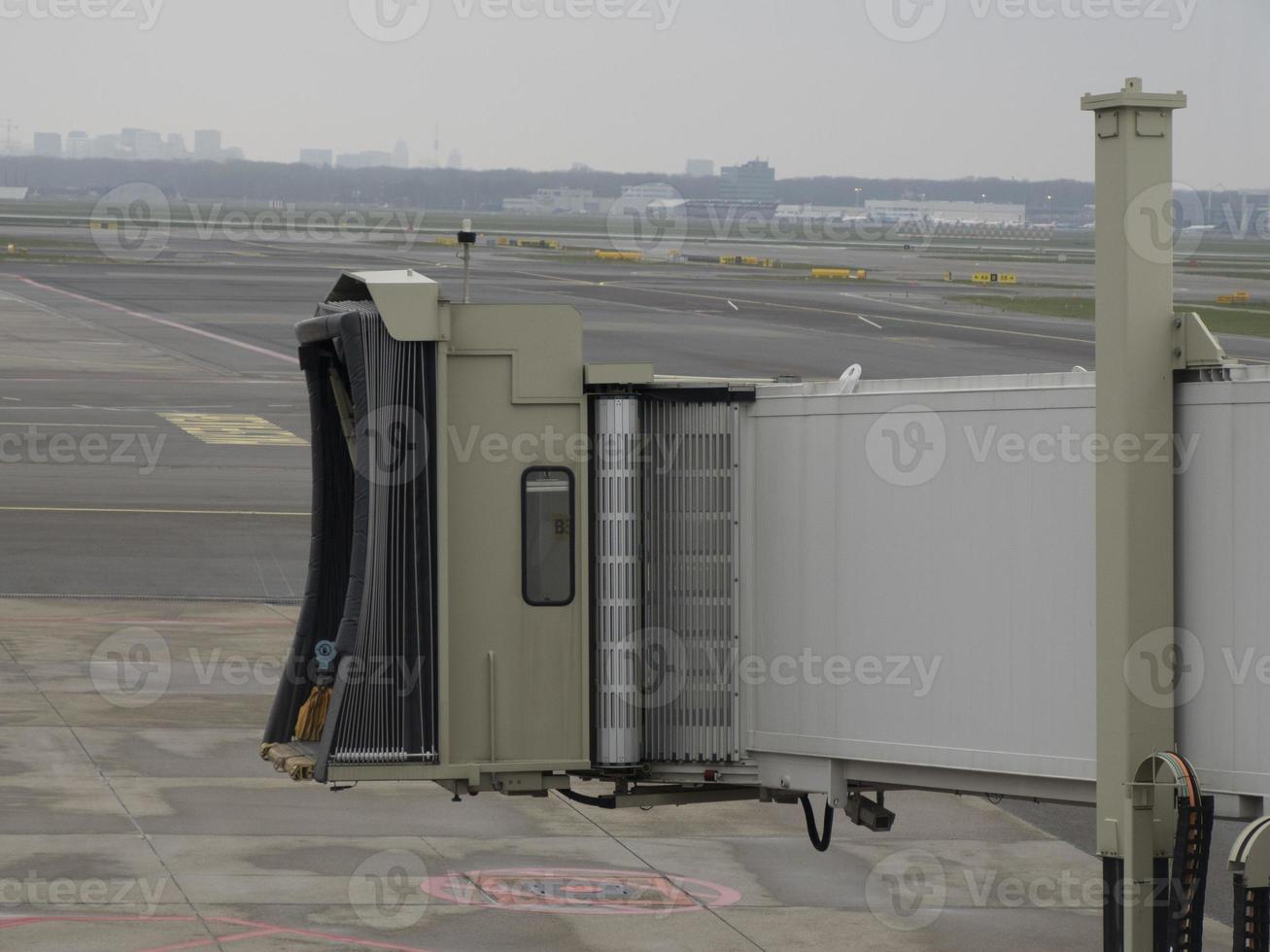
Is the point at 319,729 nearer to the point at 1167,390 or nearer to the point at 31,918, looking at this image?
the point at 31,918

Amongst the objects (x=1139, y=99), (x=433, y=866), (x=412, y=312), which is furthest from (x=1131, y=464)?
(x=433, y=866)

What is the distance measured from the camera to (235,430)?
49.9 m

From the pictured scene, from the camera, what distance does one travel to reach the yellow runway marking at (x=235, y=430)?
47.8m

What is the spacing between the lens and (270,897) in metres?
15.8

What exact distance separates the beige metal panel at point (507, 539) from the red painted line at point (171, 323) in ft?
190

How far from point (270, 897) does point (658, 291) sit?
319ft

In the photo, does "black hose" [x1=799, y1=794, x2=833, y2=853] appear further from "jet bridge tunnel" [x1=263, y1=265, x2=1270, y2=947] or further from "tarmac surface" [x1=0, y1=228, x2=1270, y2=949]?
"tarmac surface" [x1=0, y1=228, x2=1270, y2=949]

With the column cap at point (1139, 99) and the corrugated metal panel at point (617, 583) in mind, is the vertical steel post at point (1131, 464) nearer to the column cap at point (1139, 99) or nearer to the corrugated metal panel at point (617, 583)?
the column cap at point (1139, 99)

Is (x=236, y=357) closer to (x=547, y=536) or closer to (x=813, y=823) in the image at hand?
(x=813, y=823)

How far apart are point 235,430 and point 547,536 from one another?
4045 cm

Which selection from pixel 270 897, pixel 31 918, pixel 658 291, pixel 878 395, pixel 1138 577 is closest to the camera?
pixel 1138 577

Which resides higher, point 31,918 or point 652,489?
point 652,489

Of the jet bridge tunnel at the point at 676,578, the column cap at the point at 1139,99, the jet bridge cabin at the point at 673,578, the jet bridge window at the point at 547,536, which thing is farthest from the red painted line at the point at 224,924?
the column cap at the point at 1139,99

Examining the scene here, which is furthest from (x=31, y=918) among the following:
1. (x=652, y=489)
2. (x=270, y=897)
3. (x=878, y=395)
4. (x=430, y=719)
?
(x=878, y=395)
